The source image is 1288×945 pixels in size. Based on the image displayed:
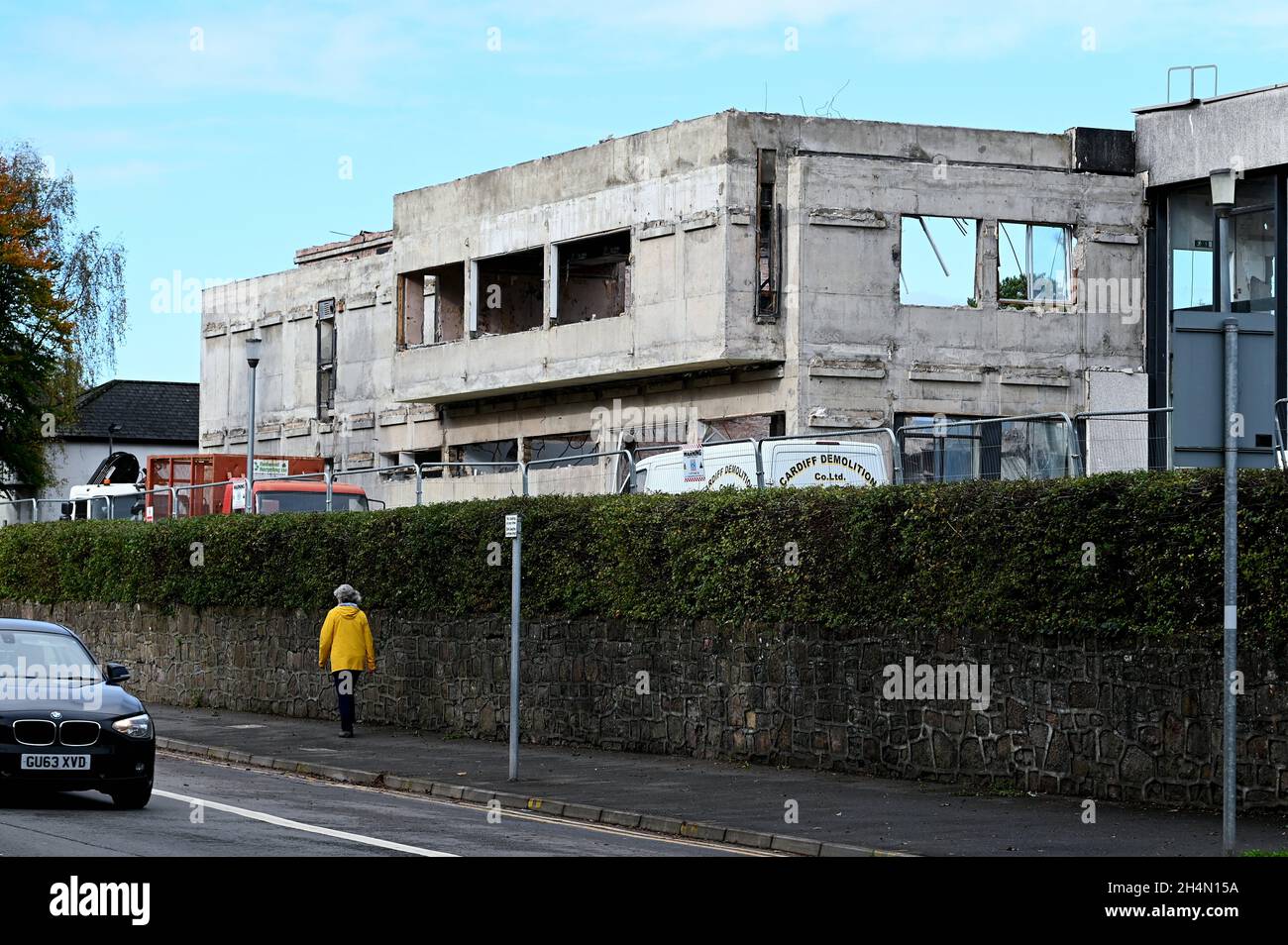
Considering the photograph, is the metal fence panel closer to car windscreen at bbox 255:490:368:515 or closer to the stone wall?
the stone wall

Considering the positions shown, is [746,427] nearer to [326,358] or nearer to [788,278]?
[788,278]

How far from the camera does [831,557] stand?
20.5m

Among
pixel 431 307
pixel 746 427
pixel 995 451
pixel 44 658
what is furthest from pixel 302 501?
pixel 44 658

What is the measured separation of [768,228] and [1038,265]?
19.2ft

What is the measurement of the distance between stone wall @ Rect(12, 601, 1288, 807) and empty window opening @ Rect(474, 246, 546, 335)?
1730cm

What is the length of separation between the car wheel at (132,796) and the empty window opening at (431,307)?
31.8 meters

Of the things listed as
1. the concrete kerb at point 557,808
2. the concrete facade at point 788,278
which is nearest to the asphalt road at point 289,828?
the concrete kerb at point 557,808

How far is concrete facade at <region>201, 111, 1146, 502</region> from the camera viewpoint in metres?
38.3

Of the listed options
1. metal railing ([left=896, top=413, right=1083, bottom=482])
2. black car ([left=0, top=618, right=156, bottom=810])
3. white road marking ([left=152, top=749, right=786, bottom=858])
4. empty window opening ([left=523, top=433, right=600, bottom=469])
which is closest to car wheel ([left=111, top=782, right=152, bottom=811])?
black car ([left=0, top=618, right=156, bottom=810])

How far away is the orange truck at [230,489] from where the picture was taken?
34856 millimetres

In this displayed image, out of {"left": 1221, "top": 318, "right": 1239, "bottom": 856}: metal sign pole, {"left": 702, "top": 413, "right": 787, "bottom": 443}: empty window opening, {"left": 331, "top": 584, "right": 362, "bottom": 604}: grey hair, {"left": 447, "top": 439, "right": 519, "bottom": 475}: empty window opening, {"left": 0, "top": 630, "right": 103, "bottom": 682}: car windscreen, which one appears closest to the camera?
{"left": 1221, "top": 318, "right": 1239, "bottom": 856}: metal sign pole

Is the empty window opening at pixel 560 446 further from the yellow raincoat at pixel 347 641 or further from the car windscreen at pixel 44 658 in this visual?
the car windscreen at pixel 44 658
